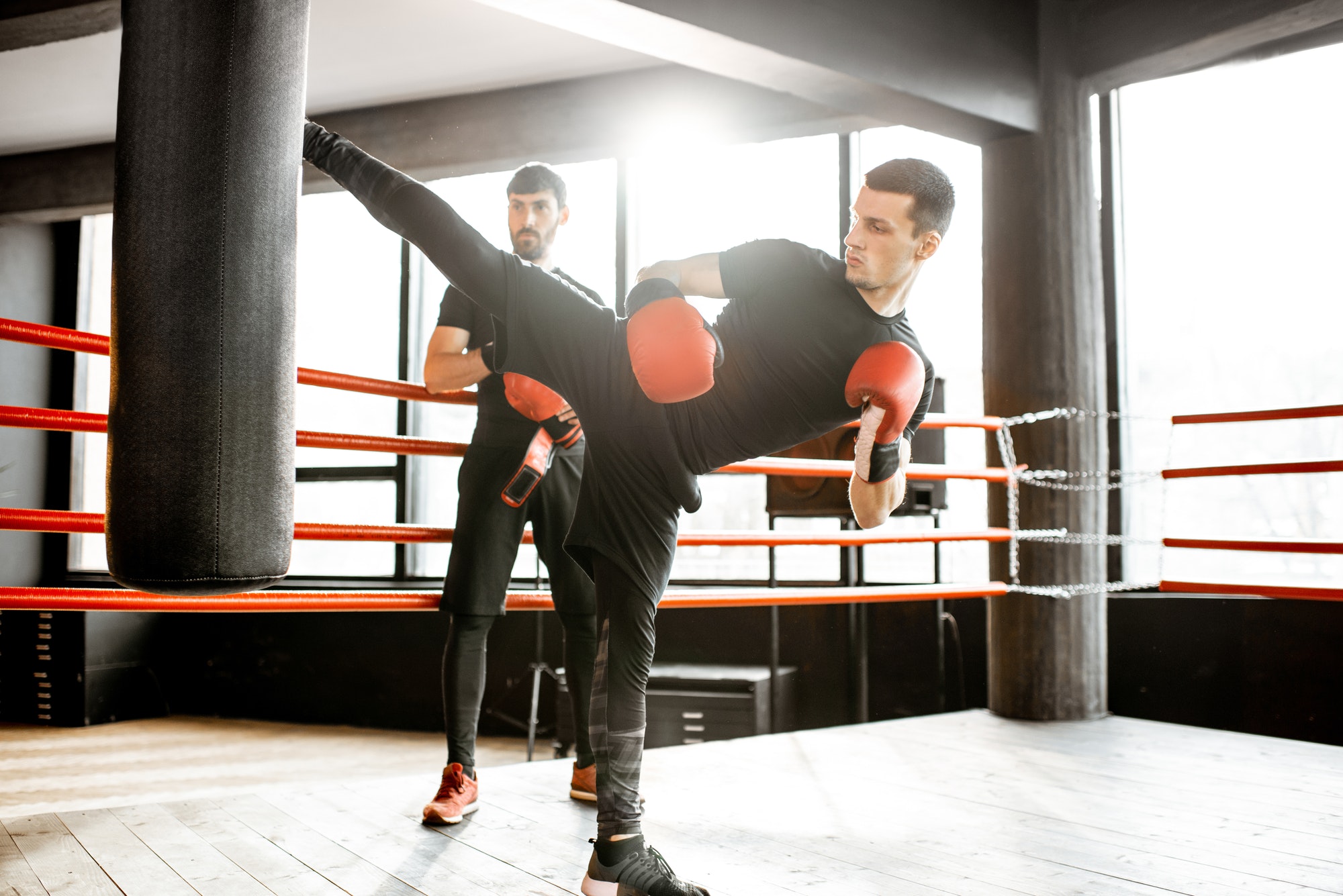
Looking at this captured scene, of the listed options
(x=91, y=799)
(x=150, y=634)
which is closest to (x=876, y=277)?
(x=91, y=799)

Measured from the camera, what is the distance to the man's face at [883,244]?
5.46 ft

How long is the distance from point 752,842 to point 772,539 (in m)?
1.03

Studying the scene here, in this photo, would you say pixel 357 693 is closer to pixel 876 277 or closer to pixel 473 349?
pixel 473 349

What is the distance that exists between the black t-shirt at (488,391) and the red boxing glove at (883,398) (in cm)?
71

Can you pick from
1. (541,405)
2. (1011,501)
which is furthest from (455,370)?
(1011,501)

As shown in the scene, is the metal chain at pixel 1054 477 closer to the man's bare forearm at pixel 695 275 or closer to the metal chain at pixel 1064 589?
the metal chain at pixel 1064 589

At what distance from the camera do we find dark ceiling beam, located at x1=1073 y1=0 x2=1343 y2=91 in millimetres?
Result: 2992

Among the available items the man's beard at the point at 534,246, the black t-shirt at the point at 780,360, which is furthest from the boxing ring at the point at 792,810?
the black t-shirt at the point at 780,360

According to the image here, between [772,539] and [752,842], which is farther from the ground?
[772,539]

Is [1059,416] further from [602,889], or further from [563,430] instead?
[602,889]

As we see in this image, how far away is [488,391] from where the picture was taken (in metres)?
2.18

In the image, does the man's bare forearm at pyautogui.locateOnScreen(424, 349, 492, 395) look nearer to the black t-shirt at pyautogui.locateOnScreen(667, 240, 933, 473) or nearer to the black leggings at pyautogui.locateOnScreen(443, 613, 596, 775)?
the black leggings at pyautogui.locateOnScreen(443, 613, 596, 775)

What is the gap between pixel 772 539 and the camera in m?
2.74

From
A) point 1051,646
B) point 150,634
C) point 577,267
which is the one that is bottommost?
point 150,634
